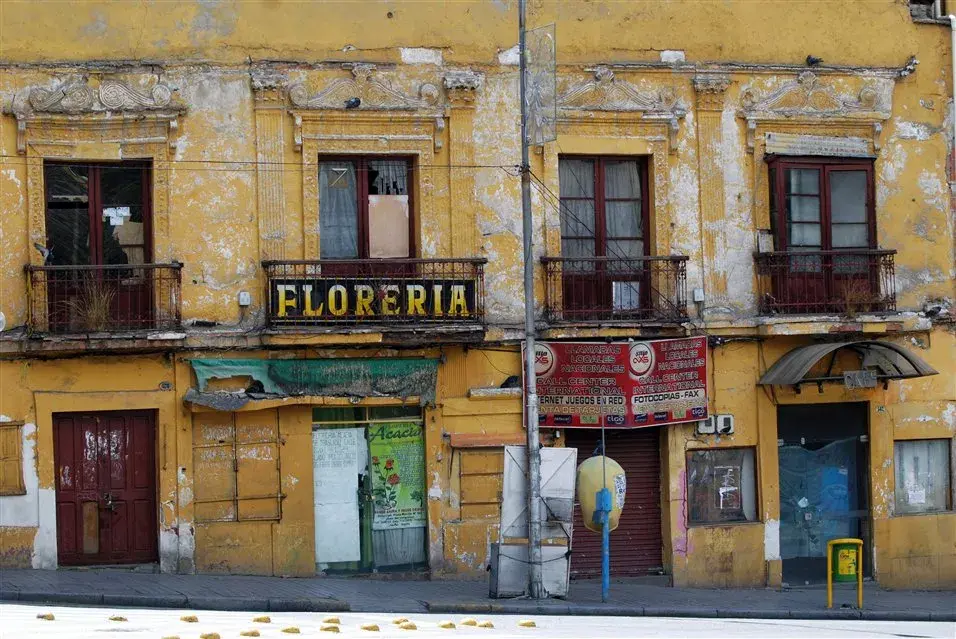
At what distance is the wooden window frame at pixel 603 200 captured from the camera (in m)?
20.1

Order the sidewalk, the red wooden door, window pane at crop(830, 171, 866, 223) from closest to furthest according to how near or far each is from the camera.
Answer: the sidewalk
the red wooden door
window pane at crop(830, 171, 866, 223)

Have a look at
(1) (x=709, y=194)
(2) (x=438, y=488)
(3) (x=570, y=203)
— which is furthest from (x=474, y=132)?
(2) (x=438, y=488)

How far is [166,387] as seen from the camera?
61.1ft

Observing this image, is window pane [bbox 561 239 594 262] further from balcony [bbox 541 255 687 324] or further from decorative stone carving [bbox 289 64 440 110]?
decorative stone carving [bbox 289 64 440 110]

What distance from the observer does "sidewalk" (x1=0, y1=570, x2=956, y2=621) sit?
1655 cm

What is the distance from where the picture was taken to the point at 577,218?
20109 millimetres

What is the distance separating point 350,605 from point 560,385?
4.41m

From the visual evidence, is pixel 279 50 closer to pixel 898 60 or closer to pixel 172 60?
pixel 172 60

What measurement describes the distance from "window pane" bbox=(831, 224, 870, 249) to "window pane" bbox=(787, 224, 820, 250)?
0.28 metres

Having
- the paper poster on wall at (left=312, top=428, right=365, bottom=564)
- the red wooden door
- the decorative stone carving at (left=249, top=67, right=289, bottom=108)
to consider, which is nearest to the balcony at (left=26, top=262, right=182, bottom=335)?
the red wooden door

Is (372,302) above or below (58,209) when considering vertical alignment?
below

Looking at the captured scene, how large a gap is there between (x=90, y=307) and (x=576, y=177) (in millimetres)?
6422

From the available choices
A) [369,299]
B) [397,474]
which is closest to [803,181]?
[369,299]

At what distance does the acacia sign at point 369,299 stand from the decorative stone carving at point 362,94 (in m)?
2.17
